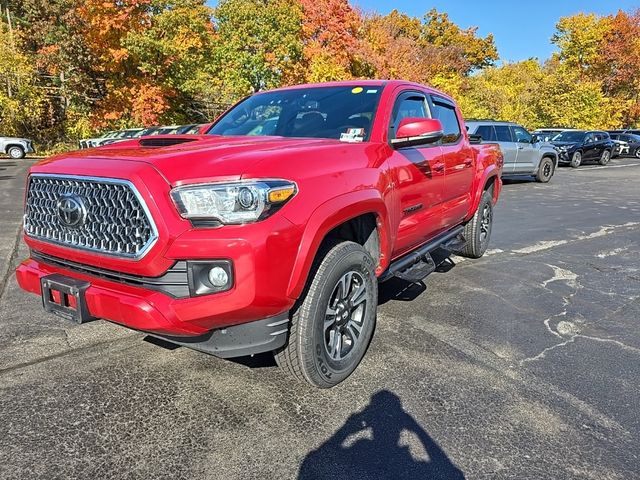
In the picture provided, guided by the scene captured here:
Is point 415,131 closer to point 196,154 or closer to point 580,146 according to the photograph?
point 196,154

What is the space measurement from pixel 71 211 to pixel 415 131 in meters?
2.15

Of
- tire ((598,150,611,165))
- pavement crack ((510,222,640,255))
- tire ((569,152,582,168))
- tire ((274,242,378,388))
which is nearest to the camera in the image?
tire ((274,242,378,388))

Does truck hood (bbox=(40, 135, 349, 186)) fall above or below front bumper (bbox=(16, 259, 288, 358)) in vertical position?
above

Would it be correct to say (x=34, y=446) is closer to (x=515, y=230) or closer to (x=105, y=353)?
(x=105, y=353)

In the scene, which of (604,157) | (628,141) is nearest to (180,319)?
(604,157)

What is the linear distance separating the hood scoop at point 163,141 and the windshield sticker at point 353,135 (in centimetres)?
102

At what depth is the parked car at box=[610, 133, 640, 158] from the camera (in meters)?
29.0

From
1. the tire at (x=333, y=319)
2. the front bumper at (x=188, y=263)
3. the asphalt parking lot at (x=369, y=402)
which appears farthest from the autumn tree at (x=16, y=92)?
the tire at (x=333, y=319)

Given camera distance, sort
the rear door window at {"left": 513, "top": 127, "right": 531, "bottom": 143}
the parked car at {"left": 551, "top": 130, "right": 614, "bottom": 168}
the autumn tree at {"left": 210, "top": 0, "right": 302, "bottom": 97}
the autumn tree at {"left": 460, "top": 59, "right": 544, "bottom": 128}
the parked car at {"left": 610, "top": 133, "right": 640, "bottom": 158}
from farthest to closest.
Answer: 1. the autumn tree at {"left": 460, "top": 59, "right": 544, "bottom": 128}
2. the parked car at {"left": 610, "top": 133, "right": 640, "bottom": 158}
3. the autumn tree at {"left": 210, "top": 0, "right": 302, "bottom": 97}
4. the parked car at {"left": 551, "top": 130, "right": 614, "bottom": 168}
5. the rear door window at {"left": 513, "top": 127, "right": 531, "bottom": 143}

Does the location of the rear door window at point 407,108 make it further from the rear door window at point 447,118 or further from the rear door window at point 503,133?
the rear door window at point 503,133

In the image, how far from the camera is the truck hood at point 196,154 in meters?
2.29

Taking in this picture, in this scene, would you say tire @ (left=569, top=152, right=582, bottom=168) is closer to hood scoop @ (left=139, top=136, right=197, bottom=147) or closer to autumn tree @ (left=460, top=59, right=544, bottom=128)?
autumn tree @ (left=460, top=59, right=544, bottom=128)

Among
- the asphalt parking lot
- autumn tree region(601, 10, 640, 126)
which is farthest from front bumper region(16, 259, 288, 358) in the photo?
autumn tree region(601, 10, 640, 126)

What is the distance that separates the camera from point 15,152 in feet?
77.7
